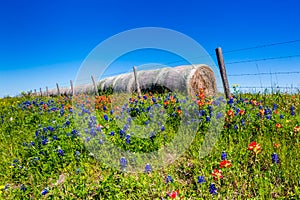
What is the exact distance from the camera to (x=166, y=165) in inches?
156

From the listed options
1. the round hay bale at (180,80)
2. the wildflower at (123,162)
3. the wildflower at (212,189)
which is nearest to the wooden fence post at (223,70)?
the round hay bale at (180,80)

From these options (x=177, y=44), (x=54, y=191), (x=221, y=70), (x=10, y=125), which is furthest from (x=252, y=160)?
(x=10, y=125)

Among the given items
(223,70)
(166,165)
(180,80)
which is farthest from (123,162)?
(180,80)

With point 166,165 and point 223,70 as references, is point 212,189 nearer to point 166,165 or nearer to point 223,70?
point 166,165

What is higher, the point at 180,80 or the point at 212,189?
the point at 180,80

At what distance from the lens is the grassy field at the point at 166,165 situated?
3.16 meters

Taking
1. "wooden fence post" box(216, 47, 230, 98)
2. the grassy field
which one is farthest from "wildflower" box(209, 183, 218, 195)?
"wooden fence post" box(216, 47, 230, 98)

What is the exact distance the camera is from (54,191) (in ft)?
10.8

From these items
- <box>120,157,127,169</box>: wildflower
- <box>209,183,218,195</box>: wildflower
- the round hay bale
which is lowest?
<box>209,183,218,195</box>: wildflower

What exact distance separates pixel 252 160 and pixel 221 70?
459cm

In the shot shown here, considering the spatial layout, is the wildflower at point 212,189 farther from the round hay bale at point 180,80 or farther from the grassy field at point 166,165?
the round hay bale at point 180,80

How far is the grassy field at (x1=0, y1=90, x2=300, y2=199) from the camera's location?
124 inches

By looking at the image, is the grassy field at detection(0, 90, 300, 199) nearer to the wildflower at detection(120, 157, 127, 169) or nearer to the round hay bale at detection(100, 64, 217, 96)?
the wildflower at detection(120, 157, 127, 169)

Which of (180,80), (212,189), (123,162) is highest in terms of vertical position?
(180,80)
